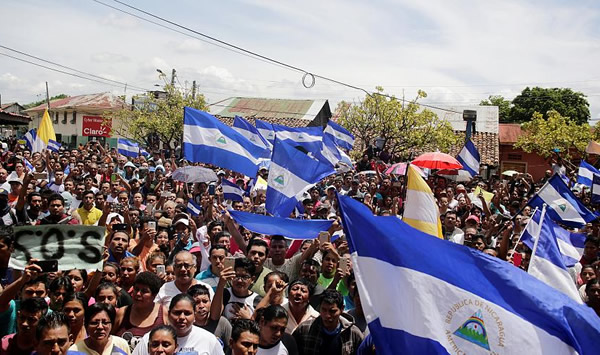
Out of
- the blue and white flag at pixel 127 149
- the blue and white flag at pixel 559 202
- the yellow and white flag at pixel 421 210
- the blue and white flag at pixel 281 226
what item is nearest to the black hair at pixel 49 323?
the blue and white flag at pixel 281 226

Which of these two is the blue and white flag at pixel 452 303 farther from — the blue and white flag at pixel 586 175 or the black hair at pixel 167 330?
the blue and white flag at pixel 586 175

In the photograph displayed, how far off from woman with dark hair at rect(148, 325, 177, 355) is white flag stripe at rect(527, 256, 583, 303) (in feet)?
9.40

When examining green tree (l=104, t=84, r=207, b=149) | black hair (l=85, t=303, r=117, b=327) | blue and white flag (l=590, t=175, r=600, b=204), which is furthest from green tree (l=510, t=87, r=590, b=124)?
black hair (l=85, t=303, r=117, b=327)

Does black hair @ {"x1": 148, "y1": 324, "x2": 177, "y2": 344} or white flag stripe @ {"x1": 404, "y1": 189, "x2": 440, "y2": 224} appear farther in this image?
white flag stripe @ {"x1": 404, "y1": 189, "x2": 440, "y2": 224}

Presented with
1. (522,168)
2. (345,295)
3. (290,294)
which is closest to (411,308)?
(290,294)

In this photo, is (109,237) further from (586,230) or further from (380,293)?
(586,230)

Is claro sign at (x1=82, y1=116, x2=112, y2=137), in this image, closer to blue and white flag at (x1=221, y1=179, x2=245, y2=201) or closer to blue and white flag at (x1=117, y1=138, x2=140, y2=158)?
blue and white flag at (x1=117, y1=138, x2=140, y2=158)

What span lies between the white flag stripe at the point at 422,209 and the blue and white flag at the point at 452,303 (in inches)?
134

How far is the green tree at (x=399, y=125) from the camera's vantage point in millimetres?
26328

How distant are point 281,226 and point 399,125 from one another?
65.0ft

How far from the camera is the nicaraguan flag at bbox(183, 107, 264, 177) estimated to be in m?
10.4

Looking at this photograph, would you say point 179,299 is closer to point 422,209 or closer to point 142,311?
point 142,311

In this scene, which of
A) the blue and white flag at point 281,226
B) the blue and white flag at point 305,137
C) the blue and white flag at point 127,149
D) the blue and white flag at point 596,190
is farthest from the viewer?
the blue and white flag at point 127,149

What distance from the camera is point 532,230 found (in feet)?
22.8
